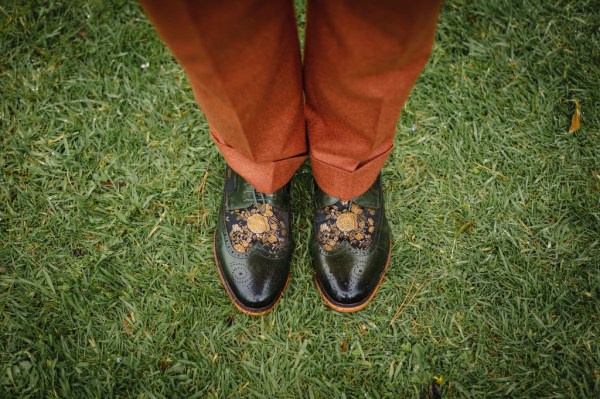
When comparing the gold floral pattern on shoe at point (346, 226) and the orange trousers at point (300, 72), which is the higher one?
the orange trousers at point (300, 72)

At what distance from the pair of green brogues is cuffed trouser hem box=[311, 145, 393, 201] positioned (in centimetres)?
15

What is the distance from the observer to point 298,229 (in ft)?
5.37

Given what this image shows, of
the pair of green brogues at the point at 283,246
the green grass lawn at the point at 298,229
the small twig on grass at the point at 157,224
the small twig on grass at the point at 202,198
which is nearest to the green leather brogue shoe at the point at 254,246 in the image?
the pair of green brogues at the point at 283,246

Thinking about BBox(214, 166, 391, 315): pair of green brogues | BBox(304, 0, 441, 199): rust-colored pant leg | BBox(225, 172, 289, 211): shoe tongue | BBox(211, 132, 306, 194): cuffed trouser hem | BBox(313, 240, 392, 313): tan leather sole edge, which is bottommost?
BBox(313, 240, 392, 313): tan leather sole edge

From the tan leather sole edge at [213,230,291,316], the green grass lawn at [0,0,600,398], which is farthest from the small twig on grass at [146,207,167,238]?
the tan leather sole edge at [213,230,291,316]

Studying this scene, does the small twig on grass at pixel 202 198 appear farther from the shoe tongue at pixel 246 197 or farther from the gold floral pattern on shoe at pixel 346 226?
the gold floral pattern on shoe at pixel 346 226

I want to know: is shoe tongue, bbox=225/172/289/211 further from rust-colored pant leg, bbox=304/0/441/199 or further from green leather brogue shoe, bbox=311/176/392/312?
rust-colored pant leg, bbox=304/0/441/199

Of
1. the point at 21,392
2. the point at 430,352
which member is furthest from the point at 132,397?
the point at 430,352

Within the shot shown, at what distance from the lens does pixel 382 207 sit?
151 cm

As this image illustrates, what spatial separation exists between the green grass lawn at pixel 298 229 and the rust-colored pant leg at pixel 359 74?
1.82 feet

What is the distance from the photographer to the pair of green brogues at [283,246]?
1429 mm

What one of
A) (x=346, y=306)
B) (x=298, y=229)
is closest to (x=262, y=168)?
(x=298, y=229)

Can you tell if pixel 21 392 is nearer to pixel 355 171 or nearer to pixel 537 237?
pixel 355 171

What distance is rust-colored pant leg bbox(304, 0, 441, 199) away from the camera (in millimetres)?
741
